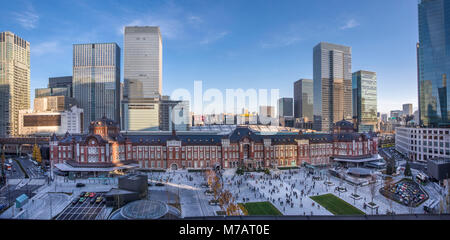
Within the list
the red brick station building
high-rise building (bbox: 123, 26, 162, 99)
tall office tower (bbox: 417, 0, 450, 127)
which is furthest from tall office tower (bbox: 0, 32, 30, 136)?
tall office tower (bbox: 417, 0, 450, 127)

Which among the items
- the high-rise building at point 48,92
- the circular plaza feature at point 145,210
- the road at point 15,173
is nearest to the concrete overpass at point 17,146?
the road at point 15,173

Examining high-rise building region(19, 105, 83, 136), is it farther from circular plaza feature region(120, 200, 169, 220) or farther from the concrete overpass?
circular plaza feature region(120, 200, 169, 220)

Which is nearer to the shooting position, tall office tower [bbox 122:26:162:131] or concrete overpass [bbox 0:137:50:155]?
concrete overpass [bbox 0:137:50:155]

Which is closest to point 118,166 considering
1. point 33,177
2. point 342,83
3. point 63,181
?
point 63,181

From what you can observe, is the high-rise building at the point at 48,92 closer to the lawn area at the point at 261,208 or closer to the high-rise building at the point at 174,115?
the high-rise building at the point at 174,115

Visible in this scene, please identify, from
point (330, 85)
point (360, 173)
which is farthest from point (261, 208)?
point (330, 85)

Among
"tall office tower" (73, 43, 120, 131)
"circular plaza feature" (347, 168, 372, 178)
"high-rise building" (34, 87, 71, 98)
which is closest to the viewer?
"circular plaza feature" (347, 168, 372, 178)
